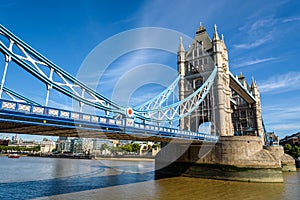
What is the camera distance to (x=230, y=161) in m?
22.0

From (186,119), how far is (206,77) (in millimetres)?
6975

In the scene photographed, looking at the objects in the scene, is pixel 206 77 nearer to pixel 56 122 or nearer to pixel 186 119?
pixel 186 119

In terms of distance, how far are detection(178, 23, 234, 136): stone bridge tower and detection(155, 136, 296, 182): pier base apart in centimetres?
707

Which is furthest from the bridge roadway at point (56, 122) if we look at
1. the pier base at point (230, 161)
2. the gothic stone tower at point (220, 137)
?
the gothic stone tower at point (220, 137)

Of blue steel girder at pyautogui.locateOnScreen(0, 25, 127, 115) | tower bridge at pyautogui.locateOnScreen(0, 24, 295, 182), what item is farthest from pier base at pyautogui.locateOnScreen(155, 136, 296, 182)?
blue steel girder at pyautogui.locateOnScreen(0, 25, 127, 115)

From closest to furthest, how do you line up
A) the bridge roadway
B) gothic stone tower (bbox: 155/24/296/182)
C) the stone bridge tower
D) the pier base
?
the bridge roadway
the pier base
gothic stone tower (bbox: 155/24/296/182)
the stone bridge tower

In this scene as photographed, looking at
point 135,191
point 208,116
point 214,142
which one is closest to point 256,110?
point 208,116

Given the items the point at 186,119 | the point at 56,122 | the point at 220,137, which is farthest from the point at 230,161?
the point at 56,122

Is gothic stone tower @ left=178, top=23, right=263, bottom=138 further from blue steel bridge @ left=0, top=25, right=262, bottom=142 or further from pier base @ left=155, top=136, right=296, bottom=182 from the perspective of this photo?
blue steel bridge @ left=0, top=25, right=262, bottom=142

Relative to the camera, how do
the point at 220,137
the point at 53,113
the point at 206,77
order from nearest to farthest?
the point at 53,113 → the point at 220,137 → the point at 206,77

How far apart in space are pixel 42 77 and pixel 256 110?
4494 centimetres

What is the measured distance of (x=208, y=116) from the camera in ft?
106

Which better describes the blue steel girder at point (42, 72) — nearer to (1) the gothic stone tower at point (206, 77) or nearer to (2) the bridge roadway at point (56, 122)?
(2) the bridge roadway at point (56, 122)

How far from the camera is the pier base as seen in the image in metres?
20.6
